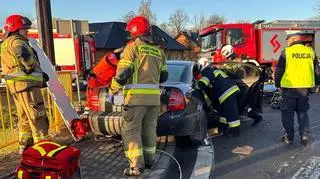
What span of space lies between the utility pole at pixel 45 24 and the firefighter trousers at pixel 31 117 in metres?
3.29

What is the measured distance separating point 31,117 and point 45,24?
3.64 m

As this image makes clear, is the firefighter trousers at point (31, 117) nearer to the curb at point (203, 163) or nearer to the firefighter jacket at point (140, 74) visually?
the firefighter jacket at point (140, 74)

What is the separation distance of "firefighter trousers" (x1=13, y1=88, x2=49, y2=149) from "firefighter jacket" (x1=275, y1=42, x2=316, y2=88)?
3.63 m

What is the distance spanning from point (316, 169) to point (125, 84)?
2.58 metres

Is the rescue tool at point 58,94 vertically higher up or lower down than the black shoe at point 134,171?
higher up

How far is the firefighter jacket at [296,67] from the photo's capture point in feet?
22.3

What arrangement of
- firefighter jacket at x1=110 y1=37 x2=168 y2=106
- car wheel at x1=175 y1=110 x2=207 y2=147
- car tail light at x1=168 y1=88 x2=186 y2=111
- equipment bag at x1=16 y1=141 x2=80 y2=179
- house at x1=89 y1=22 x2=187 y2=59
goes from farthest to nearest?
house at x1=89 y1=22 x2=187 y2=59
car wheel at x1=175 y1=110 x2=207 y2=147
car tail light at x1=168 y1=88 x2=186 y2=111
firefighter jacket at x1=110 y1=37 x2=168 y2=106
equipment bag at x1=16 y1=141 x2=80 y2=179

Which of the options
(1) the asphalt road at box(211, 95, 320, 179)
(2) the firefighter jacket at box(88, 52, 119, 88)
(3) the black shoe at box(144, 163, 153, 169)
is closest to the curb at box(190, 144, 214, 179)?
(1) the asphalt road at box(211, 95, 320, 179)

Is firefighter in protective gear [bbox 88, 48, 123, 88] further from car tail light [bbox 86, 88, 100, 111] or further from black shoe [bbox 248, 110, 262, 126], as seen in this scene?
black shoe [bbox 248, 110, 262, 126]

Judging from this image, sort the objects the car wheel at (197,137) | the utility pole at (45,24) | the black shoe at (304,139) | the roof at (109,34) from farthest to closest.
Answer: the roof at (109,34)
the utility pole at (45,24)
the black shoe at (304,139)
the car wheel at (197,137)

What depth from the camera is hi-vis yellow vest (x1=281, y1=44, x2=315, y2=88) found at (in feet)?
22.3

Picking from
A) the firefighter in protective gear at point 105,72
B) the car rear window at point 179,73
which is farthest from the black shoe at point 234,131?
the firefighter in protective gear at point 105,72

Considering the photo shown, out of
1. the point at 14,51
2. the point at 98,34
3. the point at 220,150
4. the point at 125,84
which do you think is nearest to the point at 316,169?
the point at 220,150

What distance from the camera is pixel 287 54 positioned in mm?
6820
